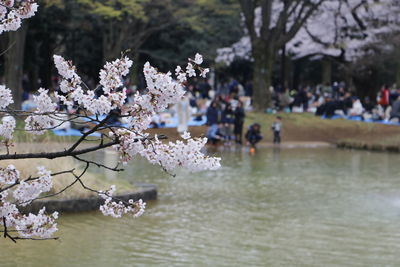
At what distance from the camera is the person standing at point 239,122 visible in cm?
3075

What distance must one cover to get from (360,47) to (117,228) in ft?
104

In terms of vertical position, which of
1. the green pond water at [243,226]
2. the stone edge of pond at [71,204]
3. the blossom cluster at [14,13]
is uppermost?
the blossom cluster at [14,13]

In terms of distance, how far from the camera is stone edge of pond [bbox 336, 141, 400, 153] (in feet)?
96.5

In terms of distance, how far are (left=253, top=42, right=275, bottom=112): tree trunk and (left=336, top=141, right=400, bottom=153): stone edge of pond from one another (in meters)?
6.56

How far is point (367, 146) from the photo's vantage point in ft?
100.0

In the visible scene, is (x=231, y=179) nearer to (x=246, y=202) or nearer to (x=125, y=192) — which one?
(x=246, y=202)

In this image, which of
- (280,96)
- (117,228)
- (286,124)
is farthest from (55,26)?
(117,228)

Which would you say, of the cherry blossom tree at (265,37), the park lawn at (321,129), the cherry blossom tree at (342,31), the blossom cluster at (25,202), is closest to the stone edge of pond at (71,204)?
the blossom cluster at (25,202)

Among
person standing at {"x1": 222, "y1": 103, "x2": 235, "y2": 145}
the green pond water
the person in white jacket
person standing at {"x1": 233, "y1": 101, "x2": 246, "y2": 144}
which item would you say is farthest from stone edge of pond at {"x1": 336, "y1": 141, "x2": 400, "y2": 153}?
the green pond water

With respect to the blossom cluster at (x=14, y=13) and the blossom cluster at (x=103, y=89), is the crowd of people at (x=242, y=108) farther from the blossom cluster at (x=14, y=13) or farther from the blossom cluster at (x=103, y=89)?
the blossom cluster at (x=103, y=89)

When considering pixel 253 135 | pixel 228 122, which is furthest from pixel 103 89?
pixel 228 122

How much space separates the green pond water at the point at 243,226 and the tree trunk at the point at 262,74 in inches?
619

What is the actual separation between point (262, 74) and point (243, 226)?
77.9ft

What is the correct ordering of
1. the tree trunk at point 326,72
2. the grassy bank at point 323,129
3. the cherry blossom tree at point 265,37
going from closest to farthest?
the grassy bank at point 323,129
the cherry blossom tree at point 265,37
the tree trunk at point 326,72
